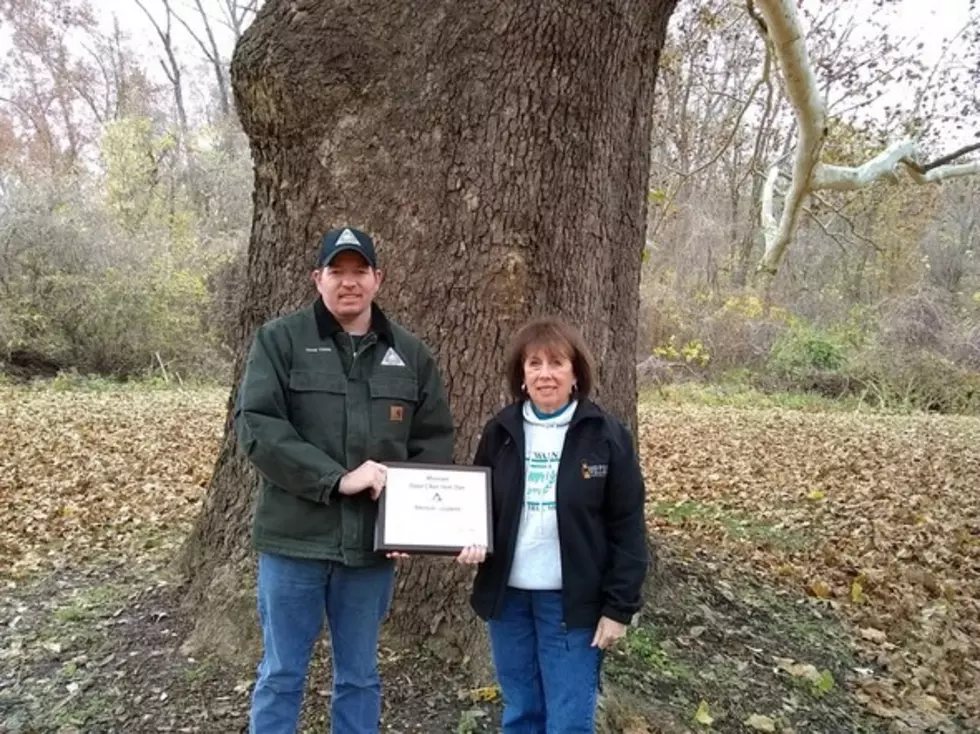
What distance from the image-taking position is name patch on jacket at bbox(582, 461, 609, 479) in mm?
2803

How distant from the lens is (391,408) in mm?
2904

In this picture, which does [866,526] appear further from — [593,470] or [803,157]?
[593,470]

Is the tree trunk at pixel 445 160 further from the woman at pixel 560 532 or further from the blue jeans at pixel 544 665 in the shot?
the woman at pixel 560 532

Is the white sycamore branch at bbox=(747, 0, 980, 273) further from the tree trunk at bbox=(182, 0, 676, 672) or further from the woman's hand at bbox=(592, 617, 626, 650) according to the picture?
the woman's hand at bbox=(592, 617, 626, 650)

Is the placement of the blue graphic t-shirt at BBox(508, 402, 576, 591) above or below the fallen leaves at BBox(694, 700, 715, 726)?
above

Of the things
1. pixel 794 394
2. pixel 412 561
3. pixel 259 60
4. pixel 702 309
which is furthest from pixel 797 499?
pixel 702 309

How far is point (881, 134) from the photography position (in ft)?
39.3

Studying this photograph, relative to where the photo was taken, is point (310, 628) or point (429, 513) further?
point (310, 628)

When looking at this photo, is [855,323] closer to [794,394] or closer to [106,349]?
[794,394]

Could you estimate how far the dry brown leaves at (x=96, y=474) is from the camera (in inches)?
232

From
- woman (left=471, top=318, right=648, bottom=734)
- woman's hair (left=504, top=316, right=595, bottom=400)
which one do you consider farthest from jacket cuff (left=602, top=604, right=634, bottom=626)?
woman's hair (left=504, top=316, right=595, bottom=400)

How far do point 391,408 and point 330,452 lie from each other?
248mm

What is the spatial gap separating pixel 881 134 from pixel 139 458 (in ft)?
34.0

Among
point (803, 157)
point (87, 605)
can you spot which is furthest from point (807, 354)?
point (87, 605)
